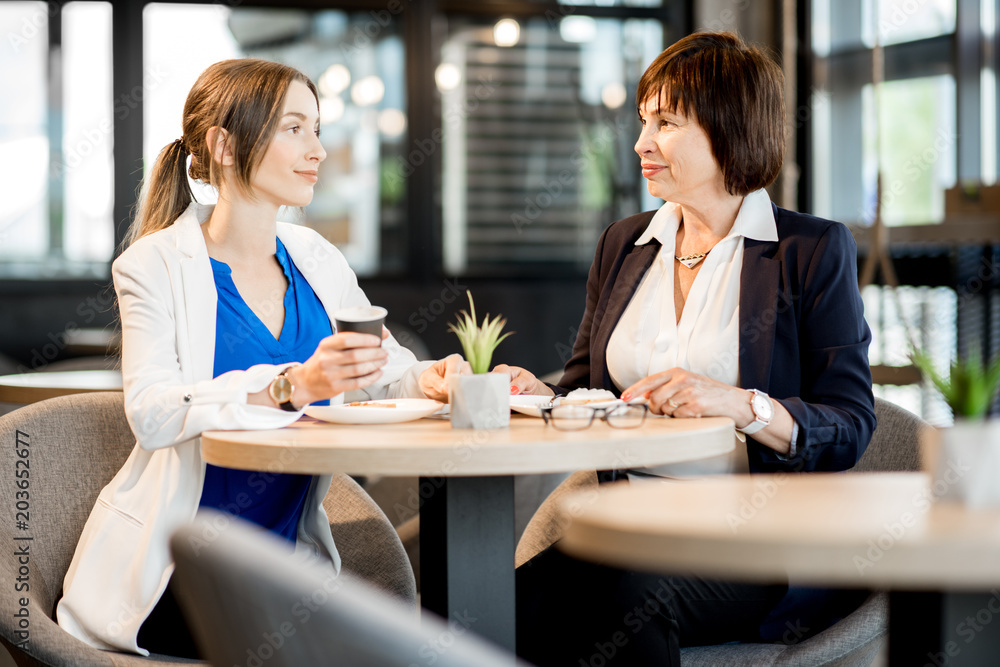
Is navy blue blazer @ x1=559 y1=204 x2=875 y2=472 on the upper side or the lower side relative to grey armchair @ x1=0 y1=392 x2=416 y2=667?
upper

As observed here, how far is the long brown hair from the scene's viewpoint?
5.73 feet

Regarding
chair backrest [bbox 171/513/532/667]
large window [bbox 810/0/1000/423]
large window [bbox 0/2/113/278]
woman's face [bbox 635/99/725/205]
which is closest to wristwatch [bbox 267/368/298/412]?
chair backrest [bbox 171/513/532/667]

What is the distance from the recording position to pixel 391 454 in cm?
118

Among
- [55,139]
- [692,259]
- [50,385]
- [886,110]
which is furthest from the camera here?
[55,139]

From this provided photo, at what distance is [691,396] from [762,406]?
0.40ft

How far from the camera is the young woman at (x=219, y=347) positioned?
146 cm

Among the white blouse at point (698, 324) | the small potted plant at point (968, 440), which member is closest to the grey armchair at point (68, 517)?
the white blouse at point (698, 324)

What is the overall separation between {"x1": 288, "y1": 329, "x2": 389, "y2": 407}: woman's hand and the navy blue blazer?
25.1 inches

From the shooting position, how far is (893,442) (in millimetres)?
1811

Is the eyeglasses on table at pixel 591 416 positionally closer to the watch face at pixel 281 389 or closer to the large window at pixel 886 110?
the watch face at pixel 281 389

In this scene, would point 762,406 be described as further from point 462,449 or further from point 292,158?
point 292,158

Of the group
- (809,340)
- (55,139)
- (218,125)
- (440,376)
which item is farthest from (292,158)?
(55,139)

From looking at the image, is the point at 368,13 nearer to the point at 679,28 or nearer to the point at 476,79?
the point at 476,79

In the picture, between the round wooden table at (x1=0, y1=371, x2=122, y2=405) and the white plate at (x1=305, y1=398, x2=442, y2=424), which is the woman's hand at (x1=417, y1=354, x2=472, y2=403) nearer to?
the white plate at (x1=305, y1=398, x2=442, y2=424)
